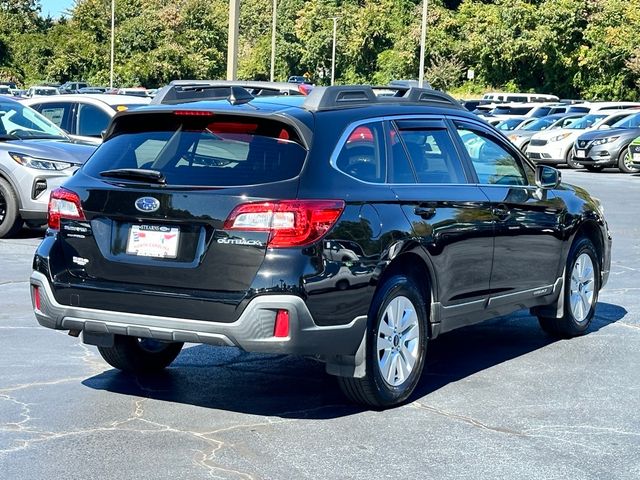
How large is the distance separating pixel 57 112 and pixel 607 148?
1633 cm

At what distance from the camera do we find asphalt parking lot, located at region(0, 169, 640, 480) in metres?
5.39

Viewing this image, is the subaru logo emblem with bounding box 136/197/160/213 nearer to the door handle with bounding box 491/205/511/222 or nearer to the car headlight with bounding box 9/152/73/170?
the door handle with bounding box 491/205/511/222

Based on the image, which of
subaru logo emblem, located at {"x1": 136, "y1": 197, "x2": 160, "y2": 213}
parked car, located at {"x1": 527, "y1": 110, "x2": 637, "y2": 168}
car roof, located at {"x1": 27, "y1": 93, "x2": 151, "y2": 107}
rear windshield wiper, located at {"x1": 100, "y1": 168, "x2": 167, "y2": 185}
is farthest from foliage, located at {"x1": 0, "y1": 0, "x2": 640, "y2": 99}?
subaru logo emblem, located at {"x1": 136, "y1": 197, "x2": 160, "y2": 213}

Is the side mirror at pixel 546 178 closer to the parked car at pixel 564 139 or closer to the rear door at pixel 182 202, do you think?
the rear door at pixel 182 202

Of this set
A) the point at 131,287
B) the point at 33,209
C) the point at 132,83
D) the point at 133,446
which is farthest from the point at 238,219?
the point at 132,83

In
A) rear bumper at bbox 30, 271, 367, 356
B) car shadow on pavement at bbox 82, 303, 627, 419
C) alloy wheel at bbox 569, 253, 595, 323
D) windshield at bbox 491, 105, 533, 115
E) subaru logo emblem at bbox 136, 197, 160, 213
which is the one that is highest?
subaru logo emblem at bbox 136, 197, 160, 213

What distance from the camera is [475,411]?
6.46m

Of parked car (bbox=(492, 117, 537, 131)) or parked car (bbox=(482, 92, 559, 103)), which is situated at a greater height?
parked car (bbox=(482, 92, 559, 103))

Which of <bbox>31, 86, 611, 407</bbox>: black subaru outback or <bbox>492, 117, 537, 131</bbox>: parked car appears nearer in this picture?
<bbox>31, 86, 611, 407</bbox>: black subaru outback

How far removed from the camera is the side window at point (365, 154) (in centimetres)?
627

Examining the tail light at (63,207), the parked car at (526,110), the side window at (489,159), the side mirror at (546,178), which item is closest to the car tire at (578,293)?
the side mirror at (546,178)

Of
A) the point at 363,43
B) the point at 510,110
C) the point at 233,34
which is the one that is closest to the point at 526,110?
the point at 510,110

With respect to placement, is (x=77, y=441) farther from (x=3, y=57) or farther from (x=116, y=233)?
(x=3, y=57)

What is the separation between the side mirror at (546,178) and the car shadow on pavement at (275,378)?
1166 mm
